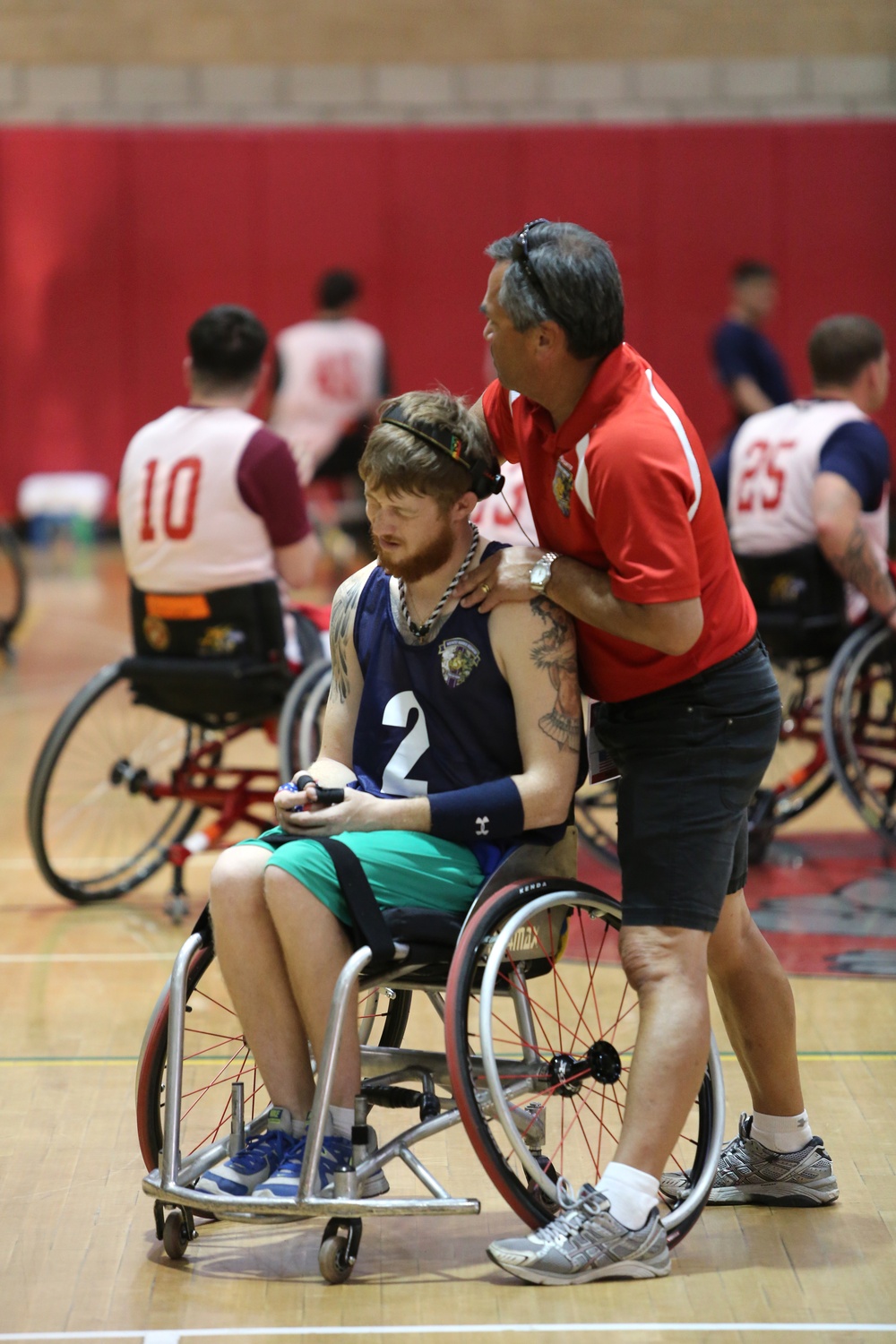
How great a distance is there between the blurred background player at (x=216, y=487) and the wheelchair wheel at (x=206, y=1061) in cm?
93

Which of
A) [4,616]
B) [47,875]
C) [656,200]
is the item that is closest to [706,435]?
[656,200]

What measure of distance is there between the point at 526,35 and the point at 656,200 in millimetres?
1290

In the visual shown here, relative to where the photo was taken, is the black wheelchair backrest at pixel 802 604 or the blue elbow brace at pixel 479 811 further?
the black wheelchair backrest at pixel 802 604

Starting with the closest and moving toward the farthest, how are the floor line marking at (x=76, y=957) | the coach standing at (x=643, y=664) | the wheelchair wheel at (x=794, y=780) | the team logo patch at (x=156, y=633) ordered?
the coach standing at (x=643, y=664) → the floor line marking at (x=76, y=957) → the team logo patch at (x=156, y=633) → the wheelchair wheel at (x=794, y=780)

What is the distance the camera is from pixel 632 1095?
2.25m

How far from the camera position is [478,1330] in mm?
2127

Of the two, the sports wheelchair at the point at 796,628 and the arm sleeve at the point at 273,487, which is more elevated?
the arm sleeve at the point at 273,487

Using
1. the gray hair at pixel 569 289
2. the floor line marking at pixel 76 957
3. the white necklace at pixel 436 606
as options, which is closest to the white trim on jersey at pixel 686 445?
the gray hair at pixel 569 289

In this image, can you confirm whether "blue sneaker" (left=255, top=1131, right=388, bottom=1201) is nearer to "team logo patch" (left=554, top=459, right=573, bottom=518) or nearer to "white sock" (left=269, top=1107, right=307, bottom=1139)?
"white sock" (left=269, top=1107, right=307, bottom=1139)

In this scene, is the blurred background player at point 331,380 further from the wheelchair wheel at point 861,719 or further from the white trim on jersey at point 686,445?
the white trim on jersey at point 686,445

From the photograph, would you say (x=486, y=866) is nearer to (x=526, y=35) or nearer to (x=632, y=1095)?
(x=632, y=1095)

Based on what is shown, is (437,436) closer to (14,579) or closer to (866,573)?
(866,573)

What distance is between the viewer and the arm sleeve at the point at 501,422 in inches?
98.8

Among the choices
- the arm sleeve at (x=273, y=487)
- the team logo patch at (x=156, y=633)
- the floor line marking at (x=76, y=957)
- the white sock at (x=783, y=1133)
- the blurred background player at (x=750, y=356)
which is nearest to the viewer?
the white sock at (x=783, y=1133)
